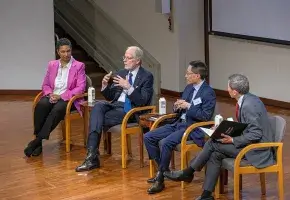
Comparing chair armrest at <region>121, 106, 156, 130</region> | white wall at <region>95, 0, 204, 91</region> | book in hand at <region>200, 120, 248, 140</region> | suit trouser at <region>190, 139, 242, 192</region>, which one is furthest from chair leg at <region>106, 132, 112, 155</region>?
white wall at <region>95, 0, 204, 91</region>

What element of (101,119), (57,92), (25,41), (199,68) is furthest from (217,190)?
(25,41)

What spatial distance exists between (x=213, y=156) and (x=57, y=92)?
271cm

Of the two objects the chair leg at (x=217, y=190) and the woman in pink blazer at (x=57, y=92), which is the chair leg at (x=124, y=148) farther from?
the chair leg at (x=217, y=190)

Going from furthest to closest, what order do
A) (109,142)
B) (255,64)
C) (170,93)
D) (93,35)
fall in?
(93,35) < (170,93) < (255,64) < (109,142)

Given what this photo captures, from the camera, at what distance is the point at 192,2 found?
37.0ft

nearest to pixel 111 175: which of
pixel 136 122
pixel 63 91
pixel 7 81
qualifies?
pixel 136 122

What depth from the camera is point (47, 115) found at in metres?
8.01

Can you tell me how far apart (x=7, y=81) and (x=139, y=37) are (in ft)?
7.54

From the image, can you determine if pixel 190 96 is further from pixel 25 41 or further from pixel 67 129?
pixel 25 41

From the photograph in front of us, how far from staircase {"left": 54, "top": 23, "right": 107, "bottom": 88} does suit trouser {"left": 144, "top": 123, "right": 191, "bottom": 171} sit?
5.59 metres

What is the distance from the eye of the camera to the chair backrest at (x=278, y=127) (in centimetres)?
598

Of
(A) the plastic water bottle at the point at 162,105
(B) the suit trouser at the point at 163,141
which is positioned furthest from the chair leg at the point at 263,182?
(A) the plastic water bottle at the point at 162,105

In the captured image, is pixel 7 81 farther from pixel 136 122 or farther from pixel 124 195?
pixel 124 195

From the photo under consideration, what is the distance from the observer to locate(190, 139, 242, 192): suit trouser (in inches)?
234
